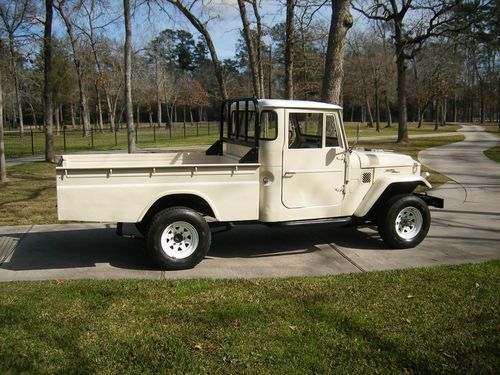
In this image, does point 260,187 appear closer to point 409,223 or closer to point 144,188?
point 144,188

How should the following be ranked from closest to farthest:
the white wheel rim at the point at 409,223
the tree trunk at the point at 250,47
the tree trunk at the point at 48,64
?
the white wheel rim at the point at 409,223
the tree trunk at the point at 48,64
the tree trunk at the point at 250,47

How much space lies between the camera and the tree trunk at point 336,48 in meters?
11.1

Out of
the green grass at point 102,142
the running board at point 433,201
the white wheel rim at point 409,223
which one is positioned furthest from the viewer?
the green grass at point 102,142

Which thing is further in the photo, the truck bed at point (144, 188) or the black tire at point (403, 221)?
the black tire at point (403, 221)

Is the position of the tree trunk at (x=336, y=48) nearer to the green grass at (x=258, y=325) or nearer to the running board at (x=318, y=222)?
the running board at (x=318, y=222)

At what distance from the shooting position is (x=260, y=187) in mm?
6293

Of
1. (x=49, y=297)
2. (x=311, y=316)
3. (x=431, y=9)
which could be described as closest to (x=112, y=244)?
(x=49, y=297)

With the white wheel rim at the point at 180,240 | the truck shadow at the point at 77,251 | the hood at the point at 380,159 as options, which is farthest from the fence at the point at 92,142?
the hood at the point at 380,159

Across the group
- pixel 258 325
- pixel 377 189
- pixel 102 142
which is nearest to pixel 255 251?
pixel 377 189

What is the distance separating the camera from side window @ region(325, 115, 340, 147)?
21.9ft

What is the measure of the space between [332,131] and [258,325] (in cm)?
318

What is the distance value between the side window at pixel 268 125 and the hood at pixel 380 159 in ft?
4.34

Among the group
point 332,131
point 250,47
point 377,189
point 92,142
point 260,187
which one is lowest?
point 377,189

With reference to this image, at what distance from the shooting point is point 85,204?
5.68 metres
